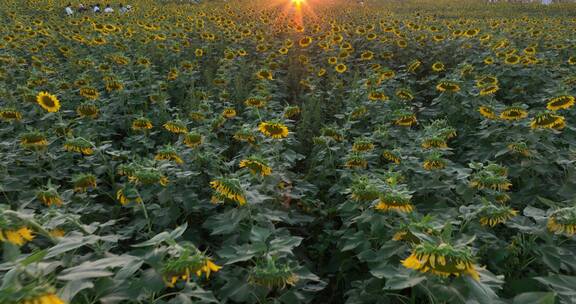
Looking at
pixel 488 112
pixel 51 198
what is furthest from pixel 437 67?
pixel 51 198

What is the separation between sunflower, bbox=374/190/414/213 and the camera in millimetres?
1645

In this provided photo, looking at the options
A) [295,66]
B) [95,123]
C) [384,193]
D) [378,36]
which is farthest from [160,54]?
[384,193]

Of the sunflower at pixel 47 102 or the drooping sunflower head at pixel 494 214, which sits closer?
the drooping sunflower head at pixel 494 214

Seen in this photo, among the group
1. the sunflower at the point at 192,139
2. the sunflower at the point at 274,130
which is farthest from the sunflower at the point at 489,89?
the sunflower at the point at 192,139

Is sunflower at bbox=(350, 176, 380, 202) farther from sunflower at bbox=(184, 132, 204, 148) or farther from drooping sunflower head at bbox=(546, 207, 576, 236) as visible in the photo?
sunflower at bbox=(184, 132, 204, 148)

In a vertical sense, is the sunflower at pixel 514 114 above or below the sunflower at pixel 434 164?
above

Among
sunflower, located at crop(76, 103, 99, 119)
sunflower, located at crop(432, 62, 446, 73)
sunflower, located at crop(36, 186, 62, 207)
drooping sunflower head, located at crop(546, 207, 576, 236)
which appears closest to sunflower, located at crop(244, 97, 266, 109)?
sunflower, located at crop(76, 103, 99, 119)

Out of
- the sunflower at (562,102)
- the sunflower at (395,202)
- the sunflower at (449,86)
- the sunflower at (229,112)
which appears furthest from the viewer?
the sunflower at (449,86)

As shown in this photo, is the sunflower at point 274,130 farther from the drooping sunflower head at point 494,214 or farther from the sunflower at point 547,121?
the sunflower at point 547,121

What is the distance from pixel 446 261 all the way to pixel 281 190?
1.35m

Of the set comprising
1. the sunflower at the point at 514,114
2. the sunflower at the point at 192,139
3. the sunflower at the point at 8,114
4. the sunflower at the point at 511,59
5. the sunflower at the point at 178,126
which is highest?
the sunflower at the point at 8,114

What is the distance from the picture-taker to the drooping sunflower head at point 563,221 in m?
1.49

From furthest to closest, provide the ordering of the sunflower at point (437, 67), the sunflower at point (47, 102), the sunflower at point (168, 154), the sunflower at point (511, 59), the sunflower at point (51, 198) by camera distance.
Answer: the sunflower at point (437, 67) < the sunflower at point (511, 59) < the sunflower at point (47, 102) < the sunflower at point (168, 154) < the sunflower at point (51, 198)

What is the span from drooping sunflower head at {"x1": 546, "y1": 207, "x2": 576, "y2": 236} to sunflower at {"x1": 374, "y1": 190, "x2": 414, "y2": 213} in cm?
55
